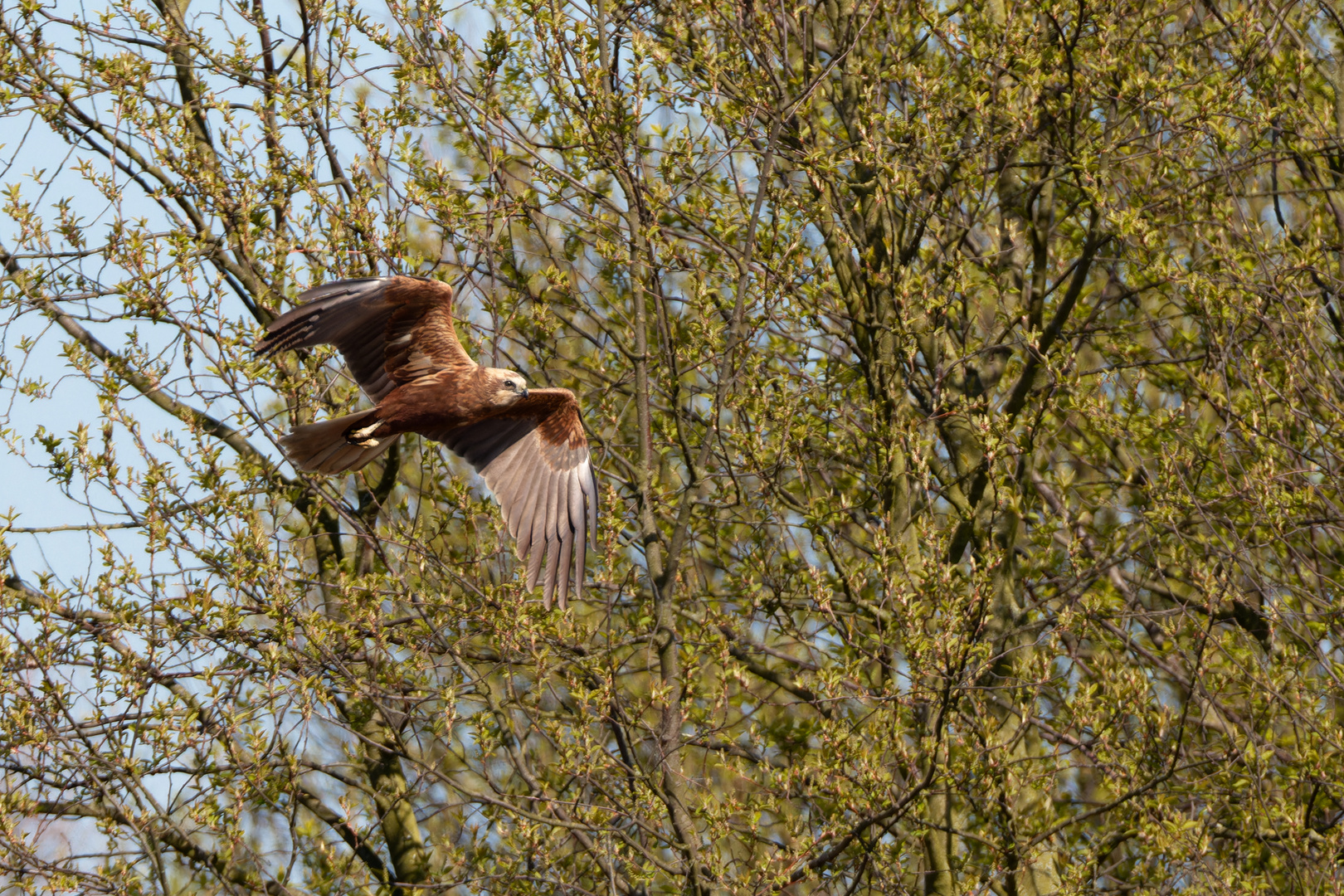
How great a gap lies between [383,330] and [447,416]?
595 mm

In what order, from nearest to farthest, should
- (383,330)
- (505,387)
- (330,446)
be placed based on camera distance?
(330,446) → (505,387) → (383,330)

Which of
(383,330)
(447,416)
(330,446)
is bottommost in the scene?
(330,446)

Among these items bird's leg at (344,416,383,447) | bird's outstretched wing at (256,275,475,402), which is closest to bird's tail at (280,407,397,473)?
bird's leg at (344,416,383,447)

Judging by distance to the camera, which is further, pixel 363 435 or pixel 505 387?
pixel 505 387

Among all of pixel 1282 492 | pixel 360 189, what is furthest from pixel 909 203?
pixel 360 189

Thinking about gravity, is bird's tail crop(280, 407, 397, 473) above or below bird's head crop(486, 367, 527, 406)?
below

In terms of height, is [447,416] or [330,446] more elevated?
[447,416]

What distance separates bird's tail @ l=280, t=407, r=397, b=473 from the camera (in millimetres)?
7273

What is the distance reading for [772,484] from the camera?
762 centimetres

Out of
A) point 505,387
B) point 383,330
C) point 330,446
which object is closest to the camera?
point 330,446

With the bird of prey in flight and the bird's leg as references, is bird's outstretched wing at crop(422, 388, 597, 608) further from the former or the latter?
the bird's leg

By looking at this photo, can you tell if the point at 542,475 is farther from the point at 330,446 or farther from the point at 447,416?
the point at 330,446

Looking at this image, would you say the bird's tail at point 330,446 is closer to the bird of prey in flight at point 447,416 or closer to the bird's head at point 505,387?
the bird of prey in flight at point 447,416

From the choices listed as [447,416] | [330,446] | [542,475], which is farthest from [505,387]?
[330,446]
